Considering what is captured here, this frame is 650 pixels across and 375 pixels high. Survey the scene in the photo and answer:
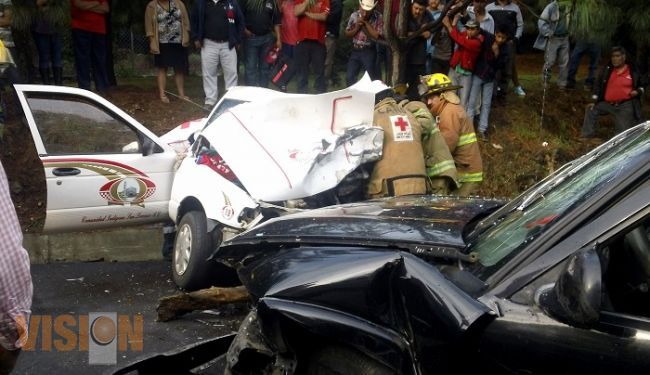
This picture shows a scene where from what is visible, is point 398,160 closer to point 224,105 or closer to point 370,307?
point 224,105

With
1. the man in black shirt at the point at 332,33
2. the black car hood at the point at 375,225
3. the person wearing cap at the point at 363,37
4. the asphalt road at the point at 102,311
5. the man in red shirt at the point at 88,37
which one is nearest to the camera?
the black car hood at the point at 375,225

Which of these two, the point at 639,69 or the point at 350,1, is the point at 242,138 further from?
the point at 639,69

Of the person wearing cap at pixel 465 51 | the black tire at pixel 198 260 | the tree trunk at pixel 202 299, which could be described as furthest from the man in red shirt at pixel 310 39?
the tree trunk at pixel 202 299

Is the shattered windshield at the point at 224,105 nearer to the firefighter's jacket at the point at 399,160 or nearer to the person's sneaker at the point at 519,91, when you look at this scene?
the firefighter's jacket at the point at 399,160

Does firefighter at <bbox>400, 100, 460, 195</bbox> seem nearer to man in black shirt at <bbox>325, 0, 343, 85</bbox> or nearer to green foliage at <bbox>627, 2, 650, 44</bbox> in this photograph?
man in black shirt at <bbox>325, 0, 343, 85</bbox>

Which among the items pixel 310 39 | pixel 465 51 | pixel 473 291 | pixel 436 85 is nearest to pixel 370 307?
pixel 473 291

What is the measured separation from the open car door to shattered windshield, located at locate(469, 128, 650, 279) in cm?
410

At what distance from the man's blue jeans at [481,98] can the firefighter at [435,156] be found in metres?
3.84

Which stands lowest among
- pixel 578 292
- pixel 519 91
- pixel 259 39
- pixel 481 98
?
pixel 519 91

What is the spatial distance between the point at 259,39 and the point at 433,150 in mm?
5024

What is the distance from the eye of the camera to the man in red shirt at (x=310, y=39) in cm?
1091

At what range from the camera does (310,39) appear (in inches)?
438

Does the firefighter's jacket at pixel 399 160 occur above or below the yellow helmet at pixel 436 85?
below

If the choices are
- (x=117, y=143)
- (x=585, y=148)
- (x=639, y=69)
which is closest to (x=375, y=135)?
(x=117, y=143)
